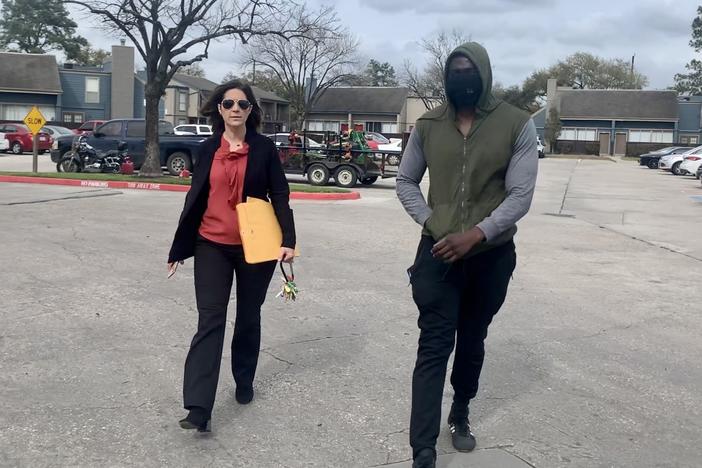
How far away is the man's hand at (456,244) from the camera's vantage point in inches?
135

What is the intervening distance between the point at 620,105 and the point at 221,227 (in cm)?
7713

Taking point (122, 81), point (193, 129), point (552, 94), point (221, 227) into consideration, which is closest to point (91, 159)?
point (193, 129)

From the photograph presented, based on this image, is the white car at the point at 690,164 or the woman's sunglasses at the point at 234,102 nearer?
the woman's sunglasses at the point at 234,102

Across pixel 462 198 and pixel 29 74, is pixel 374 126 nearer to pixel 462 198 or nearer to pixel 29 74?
pixel 29 74

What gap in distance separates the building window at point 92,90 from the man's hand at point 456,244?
59929 millimetres

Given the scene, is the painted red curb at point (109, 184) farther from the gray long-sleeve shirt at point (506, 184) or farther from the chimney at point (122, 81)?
the chimney at point (122, 81)

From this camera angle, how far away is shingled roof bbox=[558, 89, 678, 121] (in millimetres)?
74000

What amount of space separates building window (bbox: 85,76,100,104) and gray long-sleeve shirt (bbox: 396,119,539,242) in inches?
2342

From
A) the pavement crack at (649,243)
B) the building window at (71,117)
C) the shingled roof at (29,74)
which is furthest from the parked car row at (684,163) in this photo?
the shingled roof at (29,74)

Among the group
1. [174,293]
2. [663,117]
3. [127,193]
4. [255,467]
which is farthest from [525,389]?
[663,117]

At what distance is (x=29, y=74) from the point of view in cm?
5688

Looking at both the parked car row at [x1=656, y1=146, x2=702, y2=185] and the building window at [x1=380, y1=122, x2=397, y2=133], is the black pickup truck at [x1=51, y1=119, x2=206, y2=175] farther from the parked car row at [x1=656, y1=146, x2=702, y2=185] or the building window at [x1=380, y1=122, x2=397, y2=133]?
the building window at [x1=380, y1=122, x2=397, y2=133]

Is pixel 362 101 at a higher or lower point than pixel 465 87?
higher

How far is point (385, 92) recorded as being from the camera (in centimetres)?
7938
